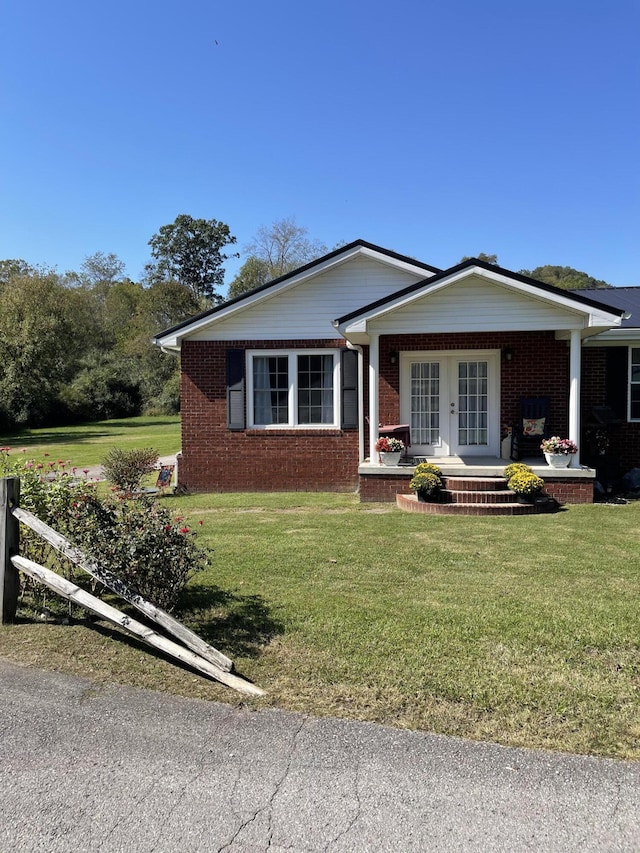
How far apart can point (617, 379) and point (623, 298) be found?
118 inches

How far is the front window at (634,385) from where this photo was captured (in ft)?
37.8

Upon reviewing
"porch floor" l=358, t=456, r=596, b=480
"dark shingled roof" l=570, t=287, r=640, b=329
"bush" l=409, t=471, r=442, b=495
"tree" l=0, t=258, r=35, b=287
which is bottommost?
"bush" l=409, t=471, r=442, b=495

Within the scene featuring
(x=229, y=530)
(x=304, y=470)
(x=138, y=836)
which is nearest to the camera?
(x=138, y=836)

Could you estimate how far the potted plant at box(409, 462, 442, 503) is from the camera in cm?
943

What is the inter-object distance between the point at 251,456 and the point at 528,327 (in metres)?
5.84

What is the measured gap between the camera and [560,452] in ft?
32.6

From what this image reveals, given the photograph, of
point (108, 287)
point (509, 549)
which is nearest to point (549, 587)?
point (509, 549)

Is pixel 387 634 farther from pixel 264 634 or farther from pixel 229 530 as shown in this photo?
pixel 229 530

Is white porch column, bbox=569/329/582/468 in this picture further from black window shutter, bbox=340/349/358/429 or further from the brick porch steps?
black window shutter, bbox=340/349/358/429

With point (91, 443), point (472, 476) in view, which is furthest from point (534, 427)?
point (91, 443)

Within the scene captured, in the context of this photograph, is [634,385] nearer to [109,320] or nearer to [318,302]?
[318,302]

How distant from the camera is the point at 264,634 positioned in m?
4.42

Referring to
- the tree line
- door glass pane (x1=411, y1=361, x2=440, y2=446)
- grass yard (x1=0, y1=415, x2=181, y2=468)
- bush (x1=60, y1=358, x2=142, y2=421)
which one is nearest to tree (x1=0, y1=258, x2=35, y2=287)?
the tree line

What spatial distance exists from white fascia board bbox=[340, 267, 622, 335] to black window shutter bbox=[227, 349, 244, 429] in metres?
2.64
